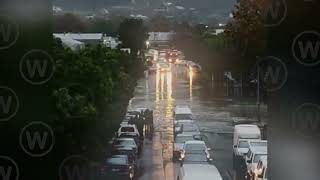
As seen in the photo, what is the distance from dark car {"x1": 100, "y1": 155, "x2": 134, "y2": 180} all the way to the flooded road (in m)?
0.16

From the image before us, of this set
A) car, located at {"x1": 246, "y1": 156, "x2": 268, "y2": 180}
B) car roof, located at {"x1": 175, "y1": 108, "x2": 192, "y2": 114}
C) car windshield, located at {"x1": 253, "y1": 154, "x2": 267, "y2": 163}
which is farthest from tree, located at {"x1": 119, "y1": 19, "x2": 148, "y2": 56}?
car, located at {"x1": 246, "y1": 156, "x2": 268, "y2": 180}

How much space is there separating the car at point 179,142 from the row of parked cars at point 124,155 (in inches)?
9.4

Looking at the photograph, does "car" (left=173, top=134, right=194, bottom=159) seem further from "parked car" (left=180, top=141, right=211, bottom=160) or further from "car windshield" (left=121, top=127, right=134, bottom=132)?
"car windshield" (left=121, top=127, right=134, bottom=132)

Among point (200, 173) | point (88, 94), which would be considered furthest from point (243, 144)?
point (88, 94)

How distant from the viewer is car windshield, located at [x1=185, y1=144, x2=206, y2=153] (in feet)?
14.5

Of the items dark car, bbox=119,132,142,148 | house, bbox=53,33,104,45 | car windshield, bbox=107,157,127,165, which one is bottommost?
dark car, bbox=119,132,142,148

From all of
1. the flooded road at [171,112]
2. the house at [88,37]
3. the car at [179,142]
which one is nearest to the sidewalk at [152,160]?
the flooded road at [171,112]

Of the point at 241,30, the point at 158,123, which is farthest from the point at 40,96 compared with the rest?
the point at 158,123

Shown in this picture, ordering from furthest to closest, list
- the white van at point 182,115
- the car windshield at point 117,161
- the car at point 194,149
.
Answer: the white van at point 182,115 < the car at point 194,149 < the car windshield at point 117,161

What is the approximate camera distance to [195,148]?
14.7 ft

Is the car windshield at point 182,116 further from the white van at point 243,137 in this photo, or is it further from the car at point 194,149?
the car at point 194,149

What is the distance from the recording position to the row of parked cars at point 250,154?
3.31m

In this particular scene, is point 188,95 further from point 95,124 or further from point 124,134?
point 95,124

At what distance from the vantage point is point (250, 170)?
11.5 ft
